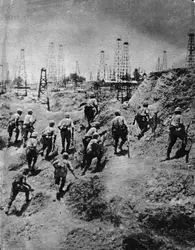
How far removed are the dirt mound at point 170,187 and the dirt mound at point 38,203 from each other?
415 centimetres

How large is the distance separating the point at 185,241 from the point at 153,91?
36.6 feet

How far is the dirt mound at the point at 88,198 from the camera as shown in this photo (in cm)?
931

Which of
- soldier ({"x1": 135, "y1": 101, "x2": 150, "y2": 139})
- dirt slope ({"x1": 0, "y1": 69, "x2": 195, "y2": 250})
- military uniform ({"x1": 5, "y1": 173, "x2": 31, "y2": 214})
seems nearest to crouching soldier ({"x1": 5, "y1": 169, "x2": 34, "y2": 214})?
military uniform ({"x1": 5, "y1": 173, "x2": 31, "y2": 214})

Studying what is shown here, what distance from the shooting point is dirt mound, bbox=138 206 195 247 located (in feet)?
24.8

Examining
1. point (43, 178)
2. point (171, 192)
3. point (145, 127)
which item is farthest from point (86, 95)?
point (171, 192)

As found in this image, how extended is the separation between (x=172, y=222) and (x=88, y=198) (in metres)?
3.19

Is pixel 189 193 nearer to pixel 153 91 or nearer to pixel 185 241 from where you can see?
pixel 185 241

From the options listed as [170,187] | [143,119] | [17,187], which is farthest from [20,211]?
[143,119]

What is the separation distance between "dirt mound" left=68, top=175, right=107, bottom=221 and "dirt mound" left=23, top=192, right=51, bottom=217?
42.5 inches

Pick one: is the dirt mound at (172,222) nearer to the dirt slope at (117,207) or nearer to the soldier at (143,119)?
the dirt slope at (117,207)

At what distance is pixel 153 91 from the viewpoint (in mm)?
17203

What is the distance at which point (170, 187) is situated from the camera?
8688 mm

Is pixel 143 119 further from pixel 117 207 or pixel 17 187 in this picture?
pixel 17 187

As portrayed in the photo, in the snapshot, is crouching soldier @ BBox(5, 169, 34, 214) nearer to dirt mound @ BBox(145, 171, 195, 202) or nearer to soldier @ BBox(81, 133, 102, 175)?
soldier @ BBox(81, 133, 102, 175)
